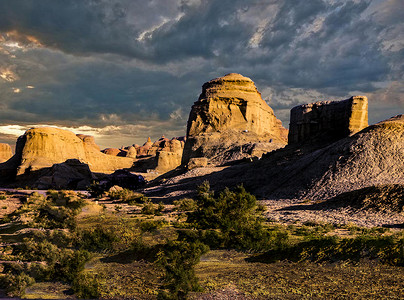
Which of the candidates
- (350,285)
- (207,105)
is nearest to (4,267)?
(350,285)

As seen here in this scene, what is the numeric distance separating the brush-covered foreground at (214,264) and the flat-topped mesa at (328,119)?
986 inches

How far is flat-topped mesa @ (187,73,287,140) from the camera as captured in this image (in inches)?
2598

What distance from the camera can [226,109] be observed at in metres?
66.4

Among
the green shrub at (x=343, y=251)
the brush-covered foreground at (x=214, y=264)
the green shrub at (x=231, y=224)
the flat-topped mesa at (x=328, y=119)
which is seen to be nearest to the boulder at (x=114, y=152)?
the flat-topped mesa at (x=328, y=119)

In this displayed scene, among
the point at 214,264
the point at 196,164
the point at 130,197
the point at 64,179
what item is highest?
the point at 196,164

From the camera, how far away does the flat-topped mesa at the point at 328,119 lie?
36.2 m

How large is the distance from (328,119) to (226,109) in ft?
93.5

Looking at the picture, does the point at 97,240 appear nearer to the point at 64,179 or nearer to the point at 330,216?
the point at 330,216

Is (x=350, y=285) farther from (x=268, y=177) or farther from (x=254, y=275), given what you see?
(x=268, y=177)

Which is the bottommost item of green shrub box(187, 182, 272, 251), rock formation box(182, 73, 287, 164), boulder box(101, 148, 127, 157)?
green shrub box(187, 182, 272, 251)

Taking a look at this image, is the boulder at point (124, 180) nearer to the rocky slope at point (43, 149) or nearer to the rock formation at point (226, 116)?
the rock formation at point (226, 116)

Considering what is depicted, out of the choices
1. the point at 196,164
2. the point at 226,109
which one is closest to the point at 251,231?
the point at 196,164

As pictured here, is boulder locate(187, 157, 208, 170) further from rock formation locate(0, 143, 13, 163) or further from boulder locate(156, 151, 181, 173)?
rock formation locate(0, 143, 13, 163)

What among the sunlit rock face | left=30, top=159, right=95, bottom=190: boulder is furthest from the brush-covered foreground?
the sunlit rock face
